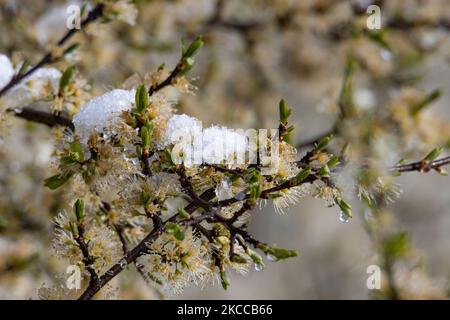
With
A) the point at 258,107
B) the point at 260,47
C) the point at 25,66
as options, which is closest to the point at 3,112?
the point at 25,66

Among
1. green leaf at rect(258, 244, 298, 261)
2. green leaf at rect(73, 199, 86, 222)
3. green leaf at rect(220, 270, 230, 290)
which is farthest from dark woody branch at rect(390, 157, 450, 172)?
green leaf at rect(73, 199, 86, 222)

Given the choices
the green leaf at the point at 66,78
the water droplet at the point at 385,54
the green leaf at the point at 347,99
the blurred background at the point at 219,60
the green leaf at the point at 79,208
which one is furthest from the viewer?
the water droplet at the point at 385,54

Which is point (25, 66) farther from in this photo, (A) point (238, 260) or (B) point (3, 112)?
(A) point (238, 260)

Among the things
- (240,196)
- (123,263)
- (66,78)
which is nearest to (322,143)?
(240,196)

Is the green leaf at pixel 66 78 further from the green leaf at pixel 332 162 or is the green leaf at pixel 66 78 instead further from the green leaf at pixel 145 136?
the green leaf at pixel 332 162

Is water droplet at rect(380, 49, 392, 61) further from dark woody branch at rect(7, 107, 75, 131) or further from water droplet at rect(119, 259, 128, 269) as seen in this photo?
water droplet at rect(119, 259, 128, 269)

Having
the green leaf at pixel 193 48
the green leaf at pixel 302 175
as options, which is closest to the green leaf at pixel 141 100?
the green leaf at pixel 193 48

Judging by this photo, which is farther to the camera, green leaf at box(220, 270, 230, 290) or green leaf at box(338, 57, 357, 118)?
green leaf at box(338, 57, 357, 118)

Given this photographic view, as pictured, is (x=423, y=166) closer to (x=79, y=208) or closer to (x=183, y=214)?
(x=183, y=214)
